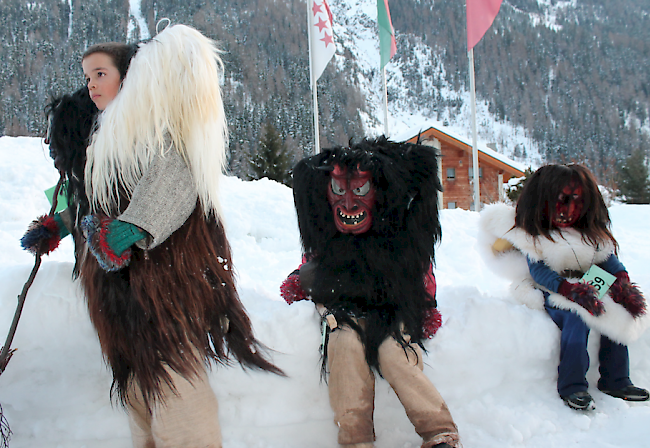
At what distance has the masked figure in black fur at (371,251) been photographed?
1.66m

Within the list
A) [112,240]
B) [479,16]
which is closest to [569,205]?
[112,240]

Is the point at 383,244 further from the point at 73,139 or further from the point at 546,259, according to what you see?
the point at 73,139

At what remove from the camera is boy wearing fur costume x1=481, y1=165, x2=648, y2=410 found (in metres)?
1.96

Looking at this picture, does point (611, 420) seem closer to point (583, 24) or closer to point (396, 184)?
point (396, 184)

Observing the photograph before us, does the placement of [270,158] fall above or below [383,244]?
below

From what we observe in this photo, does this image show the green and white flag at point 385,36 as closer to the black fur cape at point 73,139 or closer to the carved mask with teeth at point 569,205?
the carved mask with teeth at point 569,205

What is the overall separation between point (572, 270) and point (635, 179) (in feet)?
66.3

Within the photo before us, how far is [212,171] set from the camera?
1.41 m

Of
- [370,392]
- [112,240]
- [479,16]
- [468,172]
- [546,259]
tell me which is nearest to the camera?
[112,240]

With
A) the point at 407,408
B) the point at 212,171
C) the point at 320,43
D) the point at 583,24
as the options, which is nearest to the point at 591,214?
the point at 407,408

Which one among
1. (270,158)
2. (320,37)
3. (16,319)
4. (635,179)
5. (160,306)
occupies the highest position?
(320,37)

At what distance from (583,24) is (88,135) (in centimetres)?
14695

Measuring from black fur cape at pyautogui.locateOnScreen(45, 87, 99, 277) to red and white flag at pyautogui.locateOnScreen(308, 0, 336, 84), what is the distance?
6863 millimetres

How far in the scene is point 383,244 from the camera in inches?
70.0
